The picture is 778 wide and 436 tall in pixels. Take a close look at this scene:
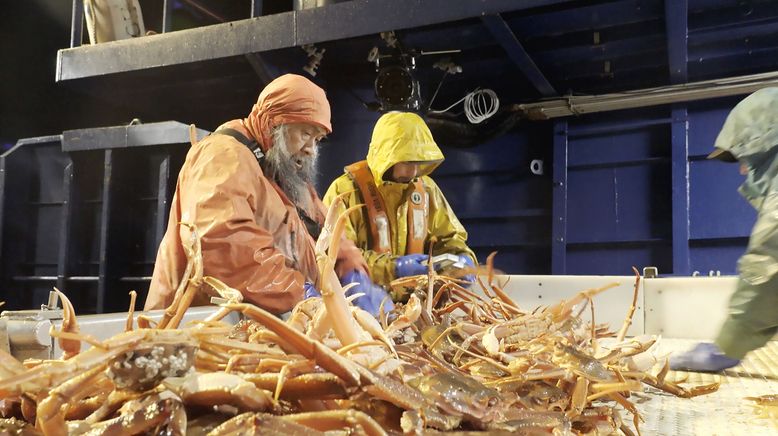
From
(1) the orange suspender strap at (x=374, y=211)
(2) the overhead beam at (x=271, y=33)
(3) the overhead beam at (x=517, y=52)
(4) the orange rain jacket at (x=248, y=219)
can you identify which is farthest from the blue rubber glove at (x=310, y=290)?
(3) the overhead beam at (x=517, y=52)

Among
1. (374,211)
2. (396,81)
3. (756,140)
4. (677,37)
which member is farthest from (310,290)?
(677,37)

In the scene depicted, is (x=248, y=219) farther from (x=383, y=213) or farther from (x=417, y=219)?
(x=417, y=219)

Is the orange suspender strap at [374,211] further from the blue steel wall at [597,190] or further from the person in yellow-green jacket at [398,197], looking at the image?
the blue steel wall at [597,190]

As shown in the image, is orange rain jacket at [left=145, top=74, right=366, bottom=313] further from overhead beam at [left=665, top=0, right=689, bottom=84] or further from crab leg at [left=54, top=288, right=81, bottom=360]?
overhead beam at [left=665, top=0, right=689, bottom=84]

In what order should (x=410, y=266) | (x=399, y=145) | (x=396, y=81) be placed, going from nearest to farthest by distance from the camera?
1. (x=410, y=266)
2. (x=399, y=145)
3. (x=396, y=81)

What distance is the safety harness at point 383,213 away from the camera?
3.09m

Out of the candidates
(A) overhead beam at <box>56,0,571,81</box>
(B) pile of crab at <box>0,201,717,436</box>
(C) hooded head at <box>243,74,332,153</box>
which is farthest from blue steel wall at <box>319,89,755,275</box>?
(B) pile of crab at <box>0,201,717,436</box>

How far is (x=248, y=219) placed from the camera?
184 centimetres

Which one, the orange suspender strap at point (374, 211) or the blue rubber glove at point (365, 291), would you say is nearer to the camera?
the blue rubber glove at point (365, 291)

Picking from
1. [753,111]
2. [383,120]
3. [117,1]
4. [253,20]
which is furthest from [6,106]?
[753,111]

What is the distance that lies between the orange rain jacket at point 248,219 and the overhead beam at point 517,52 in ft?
4.67

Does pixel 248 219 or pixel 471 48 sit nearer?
pixel 248 219

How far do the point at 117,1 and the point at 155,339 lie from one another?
4.76 metres

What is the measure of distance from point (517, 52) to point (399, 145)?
4.46 ft
